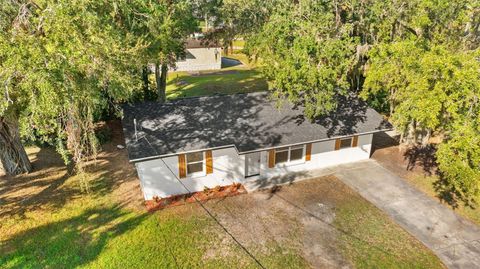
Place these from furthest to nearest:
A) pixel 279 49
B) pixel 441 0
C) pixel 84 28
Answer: pixel 279 49
pixel 441 0
pixel 84 28

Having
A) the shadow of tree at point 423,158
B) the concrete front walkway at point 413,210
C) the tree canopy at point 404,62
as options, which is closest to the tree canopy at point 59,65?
the tree canopy at point 404,62

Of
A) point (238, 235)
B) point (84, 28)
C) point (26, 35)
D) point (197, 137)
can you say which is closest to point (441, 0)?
point (197, 137)

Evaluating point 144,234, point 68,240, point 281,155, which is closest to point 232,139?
point 281,155

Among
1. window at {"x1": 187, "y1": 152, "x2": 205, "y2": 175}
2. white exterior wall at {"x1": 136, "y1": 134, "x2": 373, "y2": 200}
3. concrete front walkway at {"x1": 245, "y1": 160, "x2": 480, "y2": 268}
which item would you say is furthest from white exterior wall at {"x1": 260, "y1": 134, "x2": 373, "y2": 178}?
window at {"x1": 187, "y1": 152, "x2": 205, "y2": 175}

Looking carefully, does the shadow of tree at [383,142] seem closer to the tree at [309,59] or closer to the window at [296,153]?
the tree at [309,59]

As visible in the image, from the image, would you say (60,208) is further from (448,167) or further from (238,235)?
(448,167)

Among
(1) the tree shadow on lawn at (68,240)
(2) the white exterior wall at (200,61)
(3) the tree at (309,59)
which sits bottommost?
(1) the tree shadow on lawn at (68,240)

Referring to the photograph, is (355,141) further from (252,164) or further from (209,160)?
(209,160)
